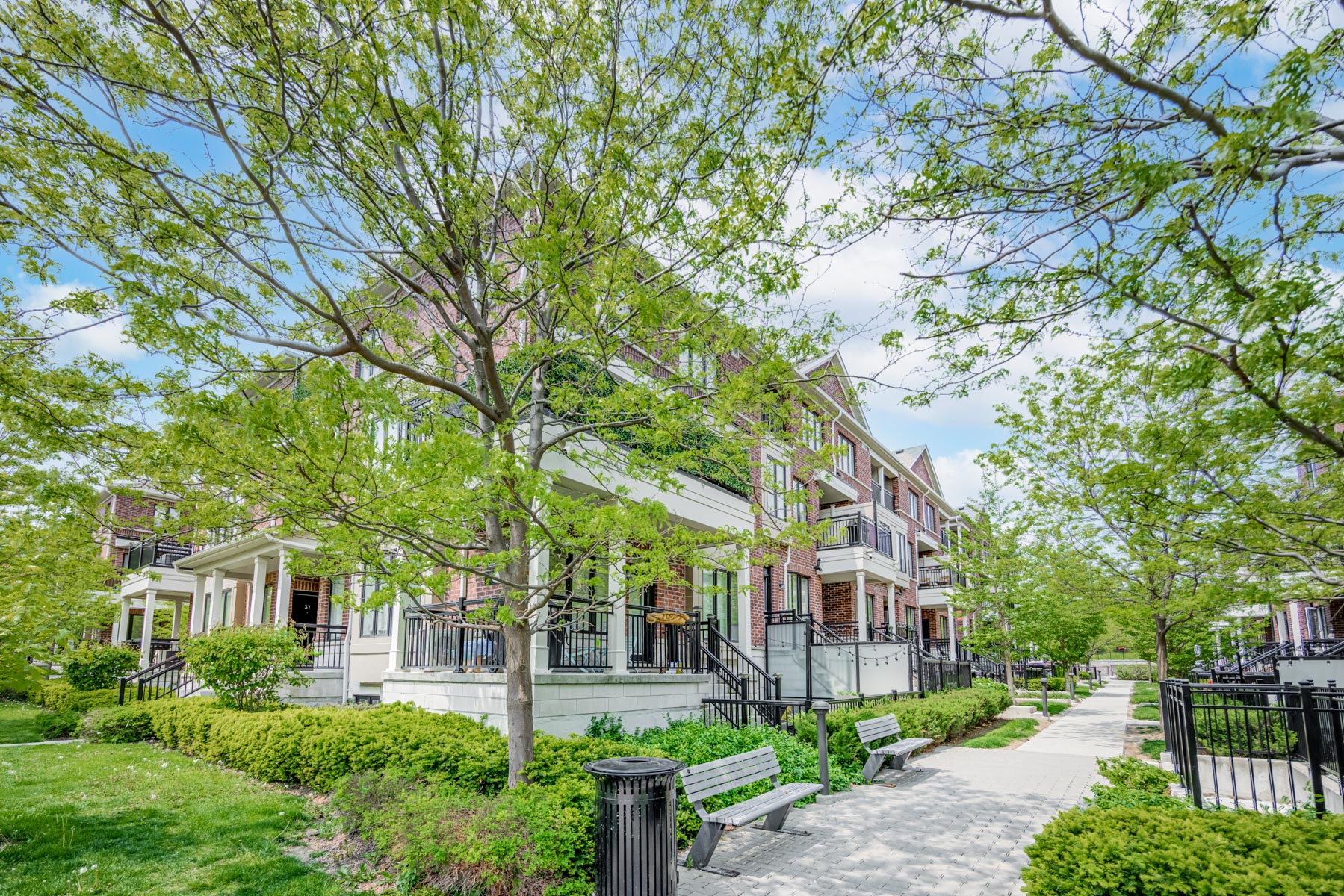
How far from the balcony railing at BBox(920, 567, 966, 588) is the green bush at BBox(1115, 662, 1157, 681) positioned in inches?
737

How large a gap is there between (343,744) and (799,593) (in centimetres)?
1575

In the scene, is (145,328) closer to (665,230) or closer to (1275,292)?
(665,230)

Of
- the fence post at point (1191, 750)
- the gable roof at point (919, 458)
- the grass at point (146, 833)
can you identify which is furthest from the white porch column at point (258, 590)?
the gable roof at point (919, 458)

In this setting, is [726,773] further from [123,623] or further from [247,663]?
[123,623]

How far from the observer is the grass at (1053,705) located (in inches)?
930

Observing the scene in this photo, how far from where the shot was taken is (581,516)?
6484 millimetres

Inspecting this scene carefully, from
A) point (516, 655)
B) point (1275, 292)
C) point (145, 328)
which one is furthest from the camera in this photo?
point (516, 655)

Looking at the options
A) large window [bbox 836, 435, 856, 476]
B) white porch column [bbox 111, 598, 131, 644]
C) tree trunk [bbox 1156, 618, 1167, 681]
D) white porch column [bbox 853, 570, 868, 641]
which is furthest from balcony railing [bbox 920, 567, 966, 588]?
white porch column [bbox 111, 598, 131, 644]

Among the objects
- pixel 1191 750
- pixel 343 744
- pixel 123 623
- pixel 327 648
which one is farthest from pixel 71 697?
pixel 1191 750

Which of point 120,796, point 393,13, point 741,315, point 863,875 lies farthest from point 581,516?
point 120,796

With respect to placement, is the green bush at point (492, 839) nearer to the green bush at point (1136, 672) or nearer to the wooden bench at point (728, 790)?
the wooden bench at point (728, 790)

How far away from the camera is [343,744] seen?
9016 mm

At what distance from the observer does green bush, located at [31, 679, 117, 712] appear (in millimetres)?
17094

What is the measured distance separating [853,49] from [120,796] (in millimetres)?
11372
